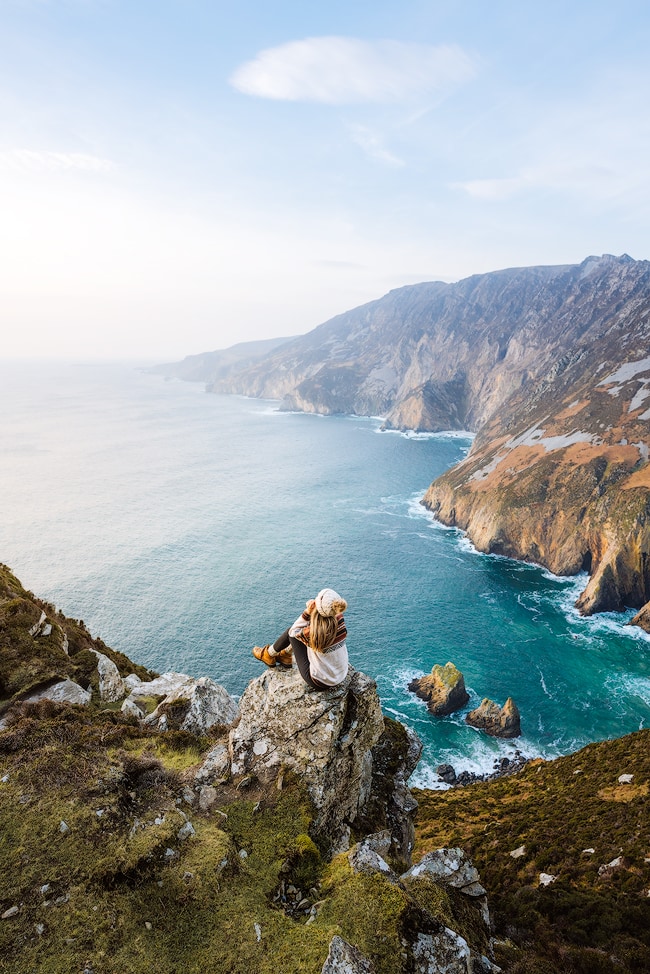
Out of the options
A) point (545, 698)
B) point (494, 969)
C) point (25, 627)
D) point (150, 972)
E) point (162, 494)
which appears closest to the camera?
point (150, 972)

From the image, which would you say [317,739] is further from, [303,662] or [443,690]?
[443,690]

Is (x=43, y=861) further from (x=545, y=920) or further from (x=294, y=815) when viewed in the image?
(x=545, y=920)

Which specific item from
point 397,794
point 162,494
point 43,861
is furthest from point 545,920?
point 162,494

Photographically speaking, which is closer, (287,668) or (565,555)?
(287,668)

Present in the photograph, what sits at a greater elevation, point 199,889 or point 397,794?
point 199,889

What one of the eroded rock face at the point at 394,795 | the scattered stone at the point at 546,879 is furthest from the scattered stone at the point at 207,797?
the scattered stone at the point at 546,879

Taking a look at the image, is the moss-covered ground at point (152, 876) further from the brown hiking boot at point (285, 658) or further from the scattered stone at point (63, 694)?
the scattered stone at point (63, 694)

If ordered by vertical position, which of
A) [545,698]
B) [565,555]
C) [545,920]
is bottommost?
[545,698]
